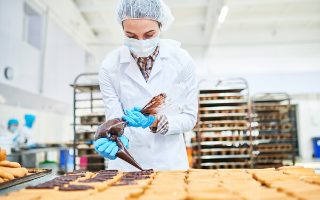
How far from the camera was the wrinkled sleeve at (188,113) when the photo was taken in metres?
1.74

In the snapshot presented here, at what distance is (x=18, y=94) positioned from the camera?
5.64 m

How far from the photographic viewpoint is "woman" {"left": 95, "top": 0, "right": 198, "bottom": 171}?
66.6 inches

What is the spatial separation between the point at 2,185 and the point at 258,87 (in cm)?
980

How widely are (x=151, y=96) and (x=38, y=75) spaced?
532 centimetres

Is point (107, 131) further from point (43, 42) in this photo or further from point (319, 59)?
point (319, 59)

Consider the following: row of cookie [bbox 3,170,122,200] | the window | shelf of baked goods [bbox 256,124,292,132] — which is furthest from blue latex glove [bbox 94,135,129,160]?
the window

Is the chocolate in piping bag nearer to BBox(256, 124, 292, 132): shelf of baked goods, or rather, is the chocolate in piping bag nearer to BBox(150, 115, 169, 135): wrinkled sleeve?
BBox(150, 115, 169, 135): wrinkled sleeve

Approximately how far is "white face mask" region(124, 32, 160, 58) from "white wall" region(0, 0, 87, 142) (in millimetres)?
3896

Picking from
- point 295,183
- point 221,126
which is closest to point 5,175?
point 295,183

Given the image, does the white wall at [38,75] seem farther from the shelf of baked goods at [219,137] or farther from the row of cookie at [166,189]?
the row of cookie at [166,189]

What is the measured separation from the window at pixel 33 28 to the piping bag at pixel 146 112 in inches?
225

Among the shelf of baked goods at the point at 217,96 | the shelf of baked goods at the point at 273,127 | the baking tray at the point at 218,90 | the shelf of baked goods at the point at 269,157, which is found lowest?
the shelf of baked goods at the point at 269,157

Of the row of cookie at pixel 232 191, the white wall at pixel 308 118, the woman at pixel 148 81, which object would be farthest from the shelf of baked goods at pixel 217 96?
the white wall at pixel 308 118

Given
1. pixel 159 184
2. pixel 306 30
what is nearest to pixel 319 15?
pixel 306 30
